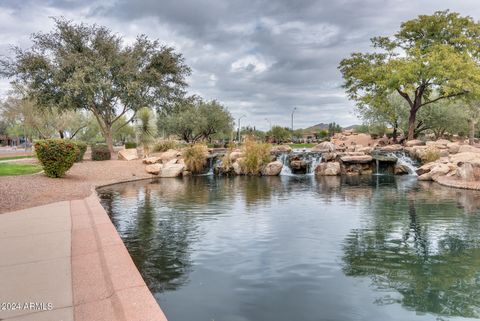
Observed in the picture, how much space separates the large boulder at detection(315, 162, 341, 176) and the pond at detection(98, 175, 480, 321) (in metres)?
12.2

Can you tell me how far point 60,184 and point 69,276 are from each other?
14.2 m

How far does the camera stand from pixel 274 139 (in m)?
75.2

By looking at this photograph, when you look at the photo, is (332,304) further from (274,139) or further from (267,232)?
(274,139)

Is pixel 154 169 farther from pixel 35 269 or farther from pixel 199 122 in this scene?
pixel 199 122

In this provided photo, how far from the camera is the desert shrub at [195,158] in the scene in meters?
29.0

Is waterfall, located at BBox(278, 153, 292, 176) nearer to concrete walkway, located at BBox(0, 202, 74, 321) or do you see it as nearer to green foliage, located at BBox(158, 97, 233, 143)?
concrete walkway, located at BBox(0, 202, 74, 321)

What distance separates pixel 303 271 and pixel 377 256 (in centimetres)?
183

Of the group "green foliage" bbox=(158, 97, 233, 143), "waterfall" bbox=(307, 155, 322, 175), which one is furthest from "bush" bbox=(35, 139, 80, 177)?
"green foliage" bbox=(158, 97, 233, 143)

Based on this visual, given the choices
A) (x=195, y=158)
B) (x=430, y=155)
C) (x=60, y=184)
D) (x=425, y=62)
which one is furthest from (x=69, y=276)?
(x=425, y=62)

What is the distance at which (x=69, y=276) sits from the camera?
5316mm

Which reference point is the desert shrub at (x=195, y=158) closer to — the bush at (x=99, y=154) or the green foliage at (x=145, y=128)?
the bush at (x=99, y=154)

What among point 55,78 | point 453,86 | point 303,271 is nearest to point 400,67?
point 453,86

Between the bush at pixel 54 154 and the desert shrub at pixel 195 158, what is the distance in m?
10.1

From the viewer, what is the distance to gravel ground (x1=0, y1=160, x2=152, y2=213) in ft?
42.8
